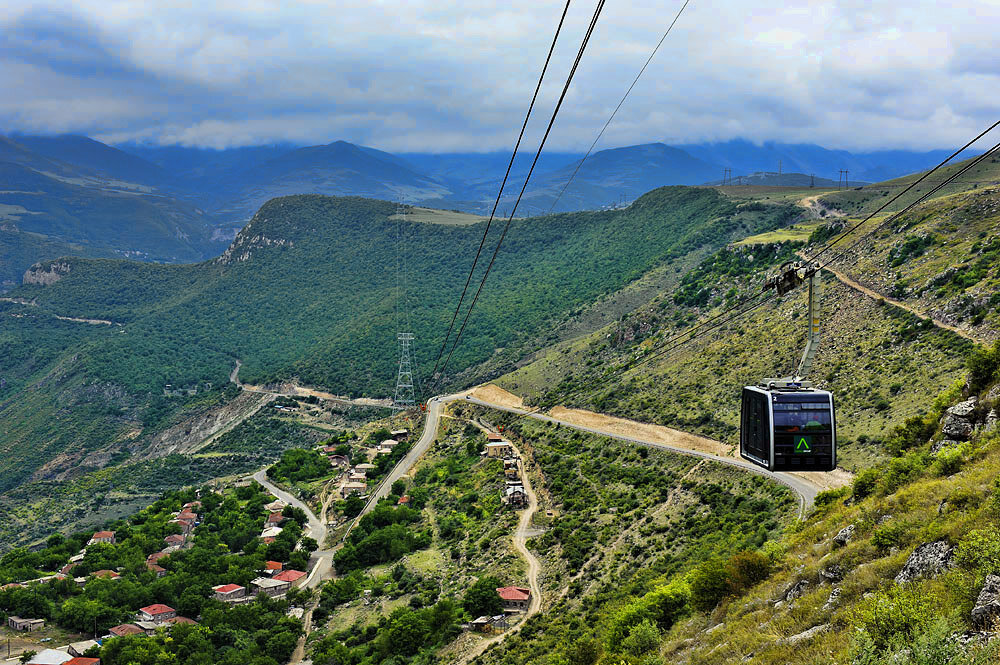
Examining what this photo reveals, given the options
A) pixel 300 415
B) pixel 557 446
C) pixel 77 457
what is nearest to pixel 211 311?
pixel 77 457

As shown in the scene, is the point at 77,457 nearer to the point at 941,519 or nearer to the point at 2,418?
the point at 2,418

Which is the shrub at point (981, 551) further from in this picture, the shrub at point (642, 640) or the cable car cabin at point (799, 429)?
the shrub at point (642, 640)

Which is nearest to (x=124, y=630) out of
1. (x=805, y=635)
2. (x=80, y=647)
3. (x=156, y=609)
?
(x=80, y=647)

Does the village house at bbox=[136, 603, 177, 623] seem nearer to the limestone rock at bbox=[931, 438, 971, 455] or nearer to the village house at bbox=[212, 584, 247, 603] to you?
the village house at bbox=[212, 584, 247, 603]

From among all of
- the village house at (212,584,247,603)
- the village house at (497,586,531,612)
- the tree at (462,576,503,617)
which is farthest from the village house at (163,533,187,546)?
the village house at (497,586,531,612)

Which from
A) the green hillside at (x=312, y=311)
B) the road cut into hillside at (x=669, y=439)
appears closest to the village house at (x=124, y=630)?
the road cut into hillside at (x=669, y=439)

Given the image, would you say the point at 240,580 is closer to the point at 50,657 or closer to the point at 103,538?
the point at 50,657
